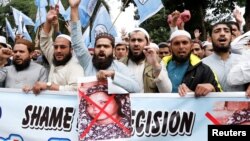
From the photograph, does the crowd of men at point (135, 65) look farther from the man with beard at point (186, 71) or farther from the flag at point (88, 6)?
the flag at point (88, 6)

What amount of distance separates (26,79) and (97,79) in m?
1.28

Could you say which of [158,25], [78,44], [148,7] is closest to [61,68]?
[78,44]

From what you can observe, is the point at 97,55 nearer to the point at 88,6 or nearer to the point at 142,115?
the point at 142,115

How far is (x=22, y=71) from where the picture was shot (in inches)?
235

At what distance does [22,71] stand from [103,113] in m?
1.45

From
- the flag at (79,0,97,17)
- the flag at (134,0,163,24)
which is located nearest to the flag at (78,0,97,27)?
the flag at (79,0,97,17)

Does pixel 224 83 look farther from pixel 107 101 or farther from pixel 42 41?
pixel 42 41

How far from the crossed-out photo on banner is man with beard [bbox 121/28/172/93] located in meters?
0.37

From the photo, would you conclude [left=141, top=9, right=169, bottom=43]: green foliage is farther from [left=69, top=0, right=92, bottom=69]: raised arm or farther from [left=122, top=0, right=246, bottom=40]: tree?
[left=69, top=0, right=92, bottom=69]: raised arm

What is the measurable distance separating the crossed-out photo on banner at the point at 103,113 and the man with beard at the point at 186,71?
58 centimetres

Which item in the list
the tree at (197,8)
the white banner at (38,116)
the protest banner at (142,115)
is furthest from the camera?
the tree at (197,8)

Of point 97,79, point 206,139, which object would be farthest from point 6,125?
point 206,139

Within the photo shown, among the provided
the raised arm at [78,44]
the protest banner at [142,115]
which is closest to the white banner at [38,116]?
the protest banner at [142,115]

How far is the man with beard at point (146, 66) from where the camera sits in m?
4.97
